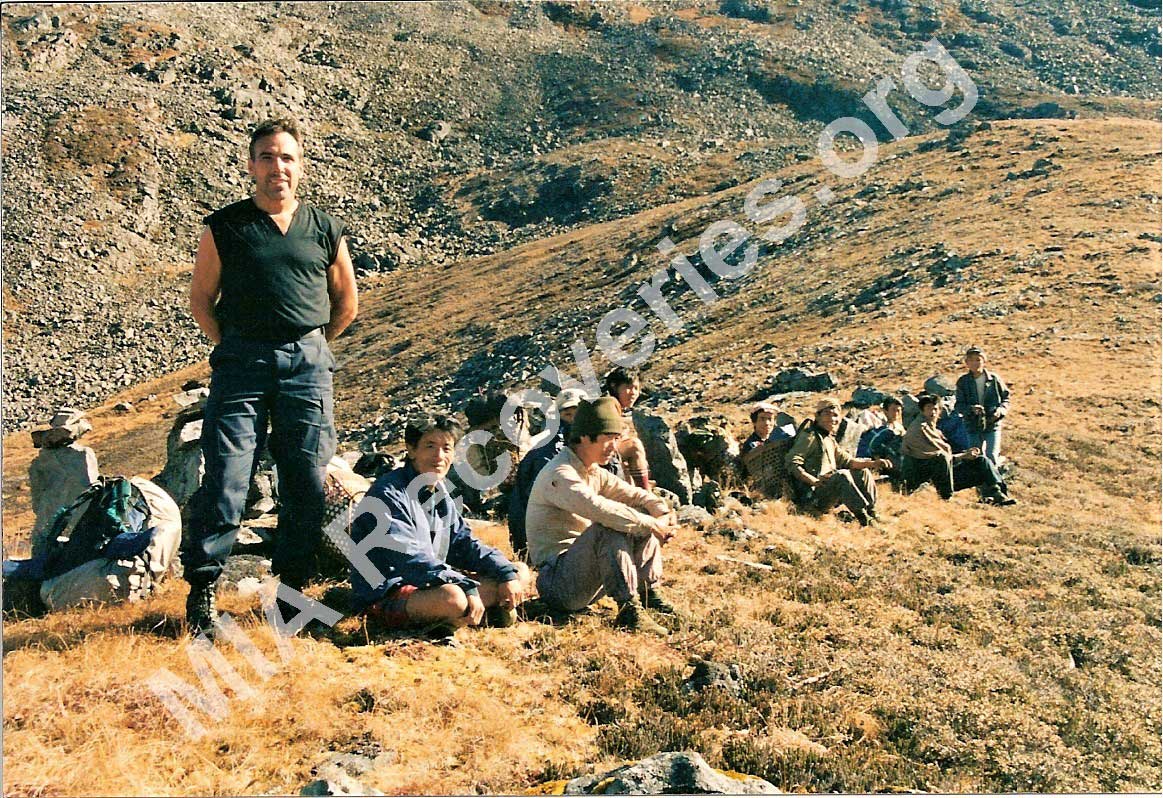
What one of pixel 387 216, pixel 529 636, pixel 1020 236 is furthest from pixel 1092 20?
pixel 529 636

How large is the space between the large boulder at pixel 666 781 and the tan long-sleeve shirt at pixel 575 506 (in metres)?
1.97

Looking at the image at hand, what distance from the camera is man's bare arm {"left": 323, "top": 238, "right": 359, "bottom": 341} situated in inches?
222

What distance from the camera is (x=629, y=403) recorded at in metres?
8.82

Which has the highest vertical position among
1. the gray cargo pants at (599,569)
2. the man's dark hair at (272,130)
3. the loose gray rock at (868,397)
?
the man's dark hair at (272,130)

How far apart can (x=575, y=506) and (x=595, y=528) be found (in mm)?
220

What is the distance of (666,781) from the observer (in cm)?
423

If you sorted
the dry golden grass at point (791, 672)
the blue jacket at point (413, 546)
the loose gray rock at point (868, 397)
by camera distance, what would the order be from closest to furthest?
the dry golden grass at point (791, 672)
the blue jacket at point (413, 546)
the loose gray rock at point (868, 397)

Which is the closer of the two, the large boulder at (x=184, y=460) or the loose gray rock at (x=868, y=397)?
the large boulder at (x=184, y=460)

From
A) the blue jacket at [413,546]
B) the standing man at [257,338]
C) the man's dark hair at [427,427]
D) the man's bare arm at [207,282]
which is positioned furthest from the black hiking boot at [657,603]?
the man's bare arm at [207,282]

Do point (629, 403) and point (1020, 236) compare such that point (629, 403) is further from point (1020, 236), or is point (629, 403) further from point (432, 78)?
point (432, 78)

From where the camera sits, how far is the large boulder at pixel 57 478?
9203 mm

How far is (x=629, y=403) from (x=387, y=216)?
73.9 meters

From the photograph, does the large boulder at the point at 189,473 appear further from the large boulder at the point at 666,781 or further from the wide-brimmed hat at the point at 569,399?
the large boulder at the point at 666,781

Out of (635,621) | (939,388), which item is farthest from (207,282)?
(939,388)
